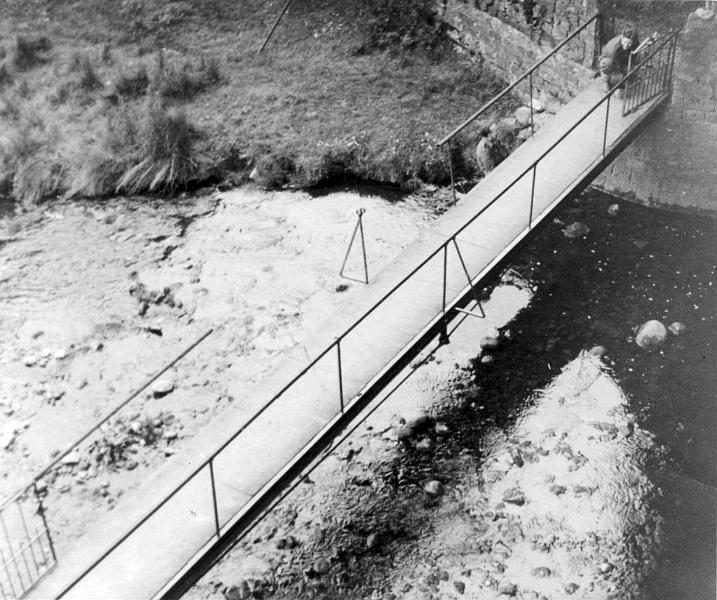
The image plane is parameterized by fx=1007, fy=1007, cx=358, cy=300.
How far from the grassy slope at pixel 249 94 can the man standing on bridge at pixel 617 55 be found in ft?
9.40

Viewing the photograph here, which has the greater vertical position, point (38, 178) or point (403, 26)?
point (403, 26)

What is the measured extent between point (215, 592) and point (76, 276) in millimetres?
5763

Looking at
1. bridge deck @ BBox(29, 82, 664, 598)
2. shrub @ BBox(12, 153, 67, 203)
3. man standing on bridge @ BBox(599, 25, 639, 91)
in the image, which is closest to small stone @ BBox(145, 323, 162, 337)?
bridge deck @ BBox(29, 82, 664, 598)

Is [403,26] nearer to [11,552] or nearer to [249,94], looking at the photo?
[249,94]

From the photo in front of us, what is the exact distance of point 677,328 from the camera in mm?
11875

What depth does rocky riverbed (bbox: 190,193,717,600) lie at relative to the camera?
9.14m

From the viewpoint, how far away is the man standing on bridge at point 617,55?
12.7m

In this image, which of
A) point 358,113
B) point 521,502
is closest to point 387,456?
point 521,502

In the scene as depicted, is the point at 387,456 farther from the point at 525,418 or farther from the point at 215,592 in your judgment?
the point at 215,592

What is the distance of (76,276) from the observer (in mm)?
13422

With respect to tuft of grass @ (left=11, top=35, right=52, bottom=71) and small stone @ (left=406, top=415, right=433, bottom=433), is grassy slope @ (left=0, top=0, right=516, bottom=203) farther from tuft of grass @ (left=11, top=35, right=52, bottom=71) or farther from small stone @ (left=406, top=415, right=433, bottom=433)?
small stone @ (left=406, top=415, right=433, bottom=433)

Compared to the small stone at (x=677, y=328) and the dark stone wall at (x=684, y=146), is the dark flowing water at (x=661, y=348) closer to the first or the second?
the small stone at (x=677, y=328)

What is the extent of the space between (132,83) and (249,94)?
6.56 feet

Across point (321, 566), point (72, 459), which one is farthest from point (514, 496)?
point (72, 459)
